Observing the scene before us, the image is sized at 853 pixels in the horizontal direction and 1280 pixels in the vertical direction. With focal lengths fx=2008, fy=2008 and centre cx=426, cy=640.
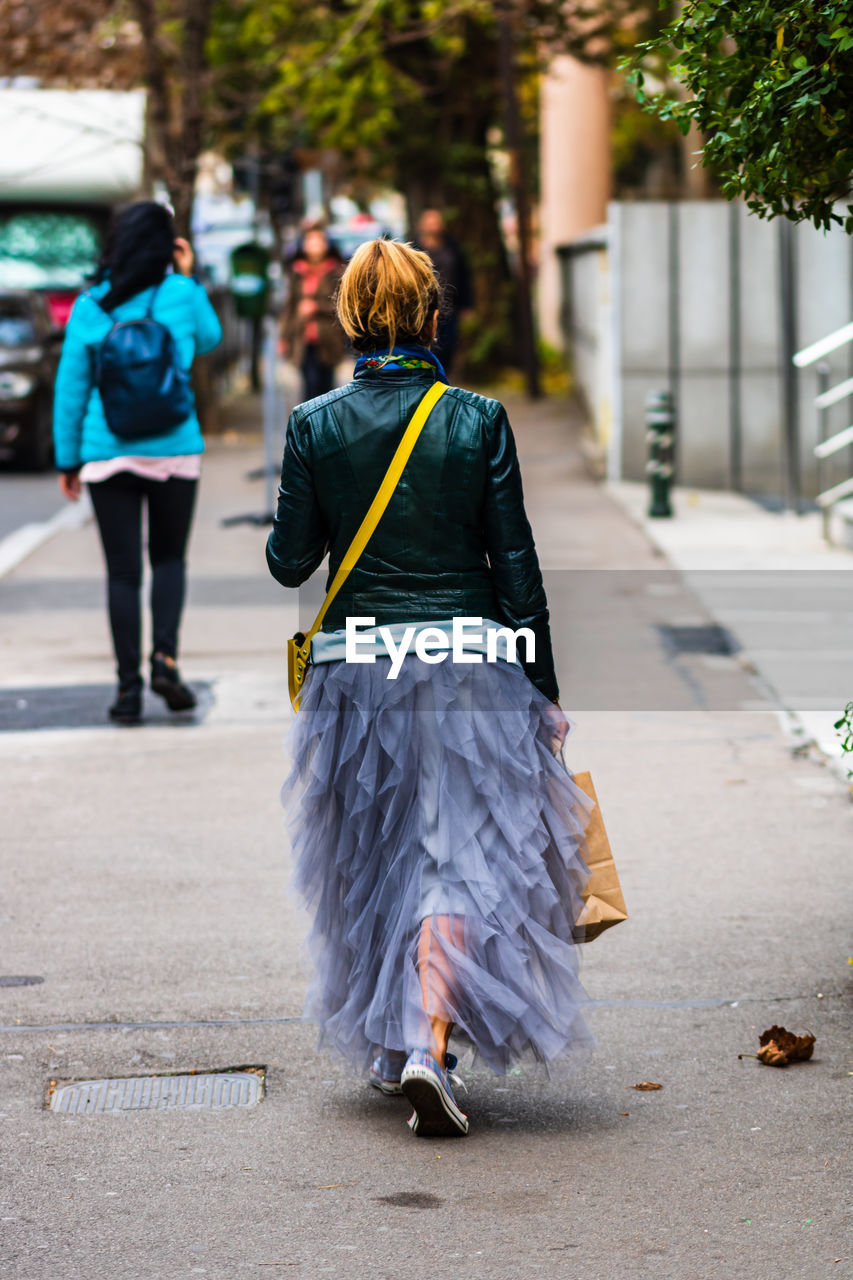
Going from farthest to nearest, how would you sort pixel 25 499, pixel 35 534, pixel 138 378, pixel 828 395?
pixel 25 499, pixel 35 534, pixel 828 395, pixel 138 378

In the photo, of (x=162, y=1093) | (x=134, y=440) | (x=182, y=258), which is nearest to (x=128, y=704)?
(x=134, y=440)

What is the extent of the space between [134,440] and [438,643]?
410 centimetres

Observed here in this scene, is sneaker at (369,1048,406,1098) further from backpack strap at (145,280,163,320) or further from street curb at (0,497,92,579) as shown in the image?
street curb at (0,497,92,579)

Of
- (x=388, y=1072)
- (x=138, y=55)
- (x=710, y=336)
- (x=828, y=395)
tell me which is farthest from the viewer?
(x=138, y=55)

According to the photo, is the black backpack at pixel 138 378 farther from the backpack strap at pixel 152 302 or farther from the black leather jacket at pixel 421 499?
the black leather jacket at pixel 421 499

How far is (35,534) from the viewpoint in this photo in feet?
49.3

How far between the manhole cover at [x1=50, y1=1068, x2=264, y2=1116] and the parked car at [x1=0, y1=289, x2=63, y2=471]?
1586 centimetres

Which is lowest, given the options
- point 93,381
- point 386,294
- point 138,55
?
point 93,381

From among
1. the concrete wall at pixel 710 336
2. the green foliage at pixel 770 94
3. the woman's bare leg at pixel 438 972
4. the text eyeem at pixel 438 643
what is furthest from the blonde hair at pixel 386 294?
the concrete wall at pixel 710 336

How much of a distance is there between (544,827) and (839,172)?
177 cm

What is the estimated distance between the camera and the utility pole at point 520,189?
939 inches

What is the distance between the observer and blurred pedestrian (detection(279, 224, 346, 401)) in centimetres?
1758

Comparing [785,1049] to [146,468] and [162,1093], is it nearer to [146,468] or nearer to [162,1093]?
[162,1093]

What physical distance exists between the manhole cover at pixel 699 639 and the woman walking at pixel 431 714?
5.97m
